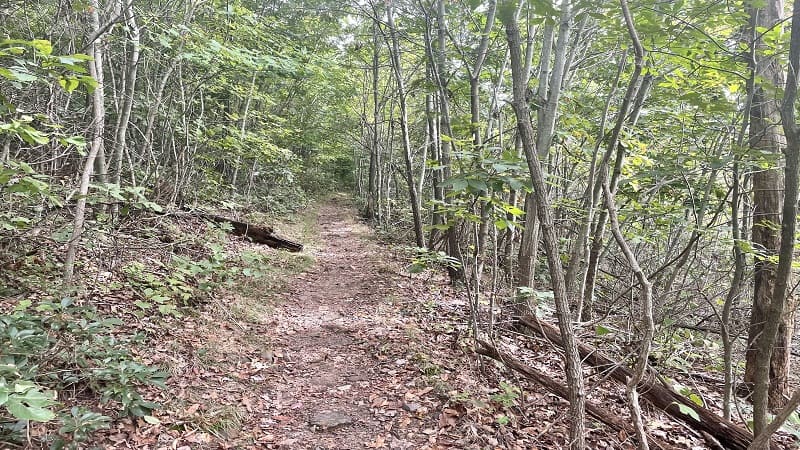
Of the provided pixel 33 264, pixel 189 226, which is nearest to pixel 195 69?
pixel 189 226

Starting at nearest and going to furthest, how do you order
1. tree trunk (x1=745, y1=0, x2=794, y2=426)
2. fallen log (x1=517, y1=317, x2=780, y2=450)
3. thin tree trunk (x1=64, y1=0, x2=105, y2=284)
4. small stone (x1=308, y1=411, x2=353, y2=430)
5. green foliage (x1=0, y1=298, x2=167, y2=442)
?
green foliage (x1=0, y1=298, x2=167, y2=442) → fallen log (x1=517, y1=317, x2=780, y2=450) → small stone (x1=308, y1=411, x2=353, y2=430) → tree trunk (x1=745, y1=0, x2=794, y2=426) → thin tree trunk (x1=64, y1=0, x2=105, y2=284)

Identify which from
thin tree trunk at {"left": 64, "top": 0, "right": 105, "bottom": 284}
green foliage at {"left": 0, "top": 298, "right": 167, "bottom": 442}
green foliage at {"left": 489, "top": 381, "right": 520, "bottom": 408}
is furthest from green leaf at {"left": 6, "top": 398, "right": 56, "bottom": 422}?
green foliage at {"left": 489, "top": 381, "right": 520, "bottom": 408}

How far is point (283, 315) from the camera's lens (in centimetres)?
690

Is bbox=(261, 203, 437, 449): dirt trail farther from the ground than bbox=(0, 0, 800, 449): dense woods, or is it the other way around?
bbox=(0, 0, 800, 449): dense woods

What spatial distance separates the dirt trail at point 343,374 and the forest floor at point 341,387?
0.6 inches

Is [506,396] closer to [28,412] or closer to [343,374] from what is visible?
[343,374]

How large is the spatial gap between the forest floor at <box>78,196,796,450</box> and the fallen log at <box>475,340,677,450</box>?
10 centimetres

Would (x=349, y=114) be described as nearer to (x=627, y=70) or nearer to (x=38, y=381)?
(x=627, y=70)

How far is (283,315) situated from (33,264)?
328 cm

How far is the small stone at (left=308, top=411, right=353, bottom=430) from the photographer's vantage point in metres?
4.09

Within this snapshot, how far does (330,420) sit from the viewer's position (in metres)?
4.17

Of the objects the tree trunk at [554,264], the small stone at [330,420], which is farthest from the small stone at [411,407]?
the tree trunk at [554,264]

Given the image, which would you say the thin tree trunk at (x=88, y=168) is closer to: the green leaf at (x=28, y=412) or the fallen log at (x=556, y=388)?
the green leaf at (x=28, y=412)

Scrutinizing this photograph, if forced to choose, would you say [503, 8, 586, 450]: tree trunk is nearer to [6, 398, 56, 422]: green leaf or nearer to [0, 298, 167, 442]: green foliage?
[6, 398, 56, 422]: green leaf
